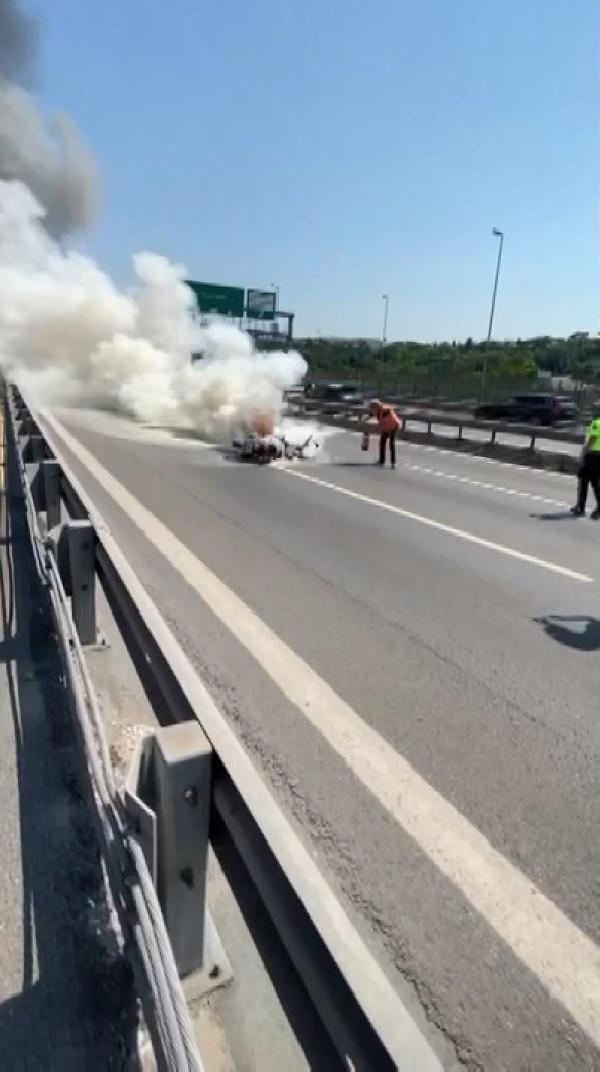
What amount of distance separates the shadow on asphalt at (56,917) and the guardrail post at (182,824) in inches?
14.3

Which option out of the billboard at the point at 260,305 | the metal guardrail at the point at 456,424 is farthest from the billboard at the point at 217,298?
the metal guardrail at the point at 456,424

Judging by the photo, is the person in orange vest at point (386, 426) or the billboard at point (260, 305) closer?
the person in orange vest at point (386, 426)

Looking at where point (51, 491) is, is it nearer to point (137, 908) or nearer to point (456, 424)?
point (137, 908)

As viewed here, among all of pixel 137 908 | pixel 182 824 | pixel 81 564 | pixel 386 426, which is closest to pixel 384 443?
pixel 386 426

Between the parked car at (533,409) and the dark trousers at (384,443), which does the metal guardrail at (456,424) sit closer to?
the parked car at (533,409)

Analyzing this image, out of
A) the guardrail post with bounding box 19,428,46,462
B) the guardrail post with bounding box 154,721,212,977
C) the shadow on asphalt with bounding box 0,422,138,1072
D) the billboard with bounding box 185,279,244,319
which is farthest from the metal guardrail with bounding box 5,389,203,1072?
the billboard with bounding box 185,279,244,319

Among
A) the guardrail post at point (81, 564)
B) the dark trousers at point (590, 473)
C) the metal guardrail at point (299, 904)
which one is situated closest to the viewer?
the metal guardrail at point (299, 904)

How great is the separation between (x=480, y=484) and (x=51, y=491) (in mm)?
9822

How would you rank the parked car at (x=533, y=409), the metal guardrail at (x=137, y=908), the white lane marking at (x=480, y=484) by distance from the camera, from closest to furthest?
the metal guardrail at (x=137, y=908)
the white lane marking at (x=480, y=484)
the parked car at (x=533, y=409)

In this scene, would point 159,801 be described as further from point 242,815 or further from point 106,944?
point 106,944

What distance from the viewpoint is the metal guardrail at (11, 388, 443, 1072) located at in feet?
3.18

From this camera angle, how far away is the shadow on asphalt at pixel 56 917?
1857mm

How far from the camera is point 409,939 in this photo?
2.41 metres

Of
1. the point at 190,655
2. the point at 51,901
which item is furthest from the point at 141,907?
the point at 190,655
